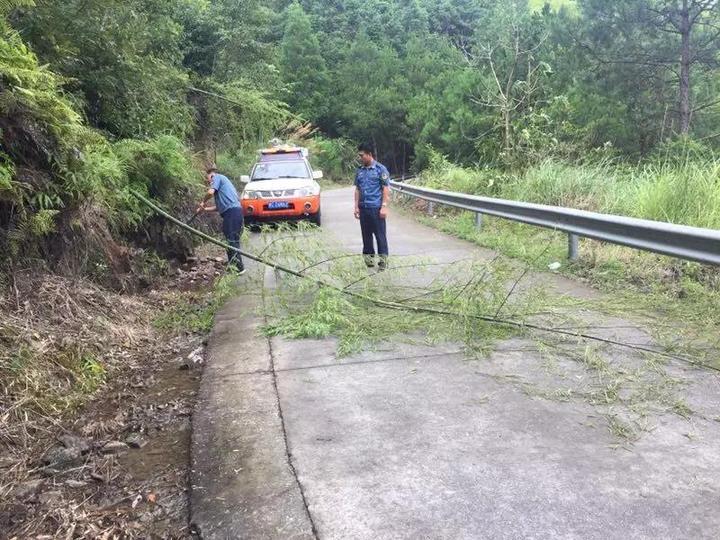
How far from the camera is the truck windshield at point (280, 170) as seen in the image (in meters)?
16.3

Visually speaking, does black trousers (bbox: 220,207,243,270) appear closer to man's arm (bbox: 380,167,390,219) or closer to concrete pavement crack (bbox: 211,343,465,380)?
man's arm (bbox: 380,167,390,219)

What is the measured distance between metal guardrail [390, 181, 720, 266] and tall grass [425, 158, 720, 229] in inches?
49.0

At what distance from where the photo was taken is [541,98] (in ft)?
61.7

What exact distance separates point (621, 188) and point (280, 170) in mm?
8701

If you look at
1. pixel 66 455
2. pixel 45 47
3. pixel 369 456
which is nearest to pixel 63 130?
pixel 45 47

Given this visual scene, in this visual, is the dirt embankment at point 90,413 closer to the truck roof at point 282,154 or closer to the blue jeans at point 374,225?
the blue jeans at point 374,225

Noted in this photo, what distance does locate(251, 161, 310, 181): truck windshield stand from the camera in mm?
16266

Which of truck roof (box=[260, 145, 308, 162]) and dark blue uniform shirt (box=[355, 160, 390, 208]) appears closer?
dark blue uniform shirt (box=[355, 160, 390, 208])

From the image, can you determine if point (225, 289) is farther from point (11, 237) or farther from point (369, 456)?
point (369, 456)

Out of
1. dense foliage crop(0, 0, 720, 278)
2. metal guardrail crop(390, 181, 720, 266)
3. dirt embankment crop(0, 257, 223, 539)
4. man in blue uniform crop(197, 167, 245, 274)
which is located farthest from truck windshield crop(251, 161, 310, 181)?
dirt embankment crop(0, 257, 223, 539)

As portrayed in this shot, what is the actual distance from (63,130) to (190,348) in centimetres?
223

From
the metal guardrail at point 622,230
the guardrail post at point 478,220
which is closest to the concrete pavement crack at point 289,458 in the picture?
the metal guardrail at point 622,230

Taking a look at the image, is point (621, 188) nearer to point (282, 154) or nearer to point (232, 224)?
point (232, 224)

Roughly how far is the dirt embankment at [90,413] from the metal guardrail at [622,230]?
4.27 m
